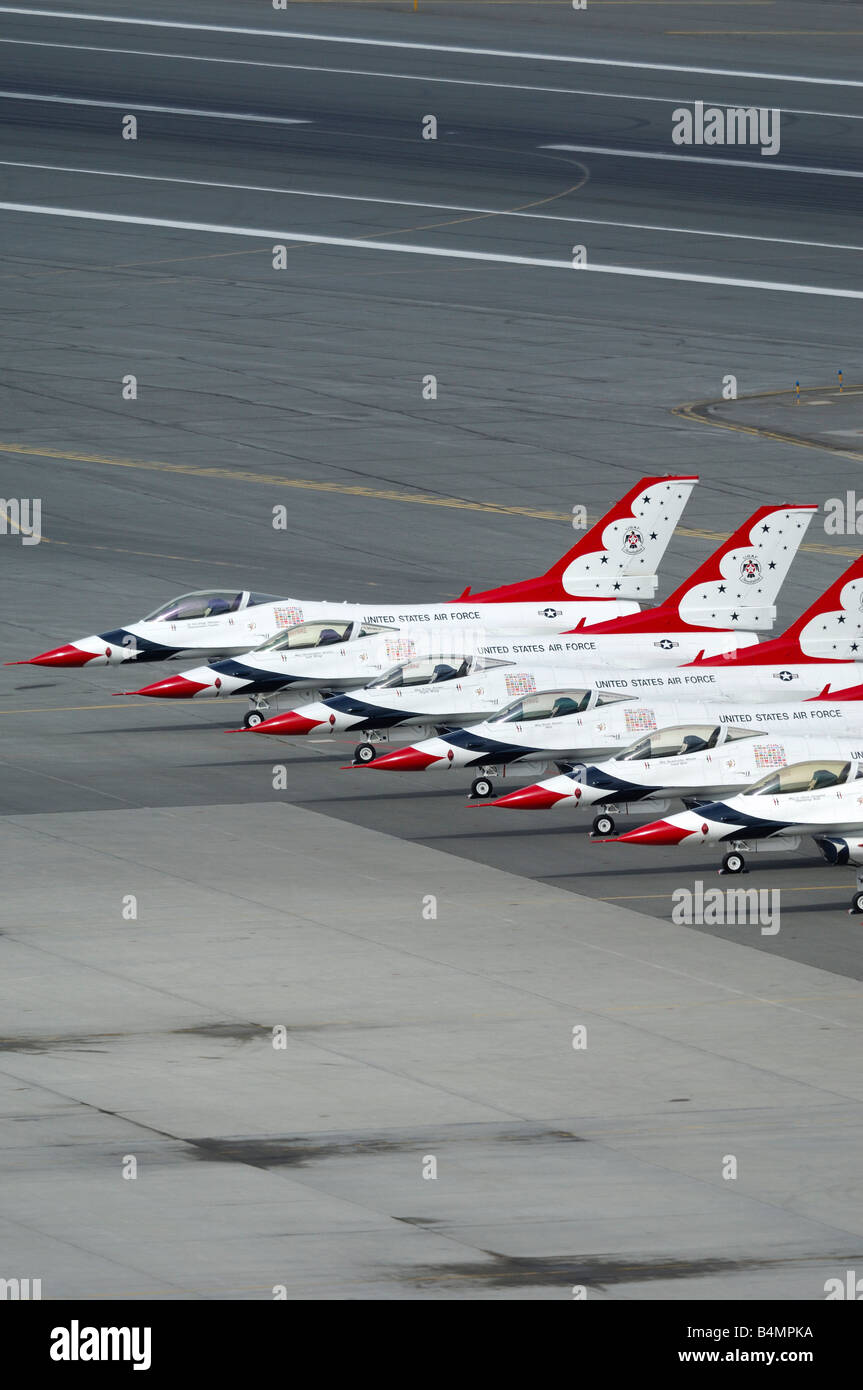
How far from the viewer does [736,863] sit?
57094 mm

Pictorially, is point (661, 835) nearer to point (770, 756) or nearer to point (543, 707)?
point (770, 756)

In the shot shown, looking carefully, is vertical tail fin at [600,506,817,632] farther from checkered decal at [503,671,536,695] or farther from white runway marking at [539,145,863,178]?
white runway marking at [539,145,863,178]

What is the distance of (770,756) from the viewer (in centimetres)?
5906

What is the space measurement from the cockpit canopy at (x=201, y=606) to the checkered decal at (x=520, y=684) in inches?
370

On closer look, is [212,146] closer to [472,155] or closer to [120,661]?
[472,155]

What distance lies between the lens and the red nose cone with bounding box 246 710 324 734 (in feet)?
216

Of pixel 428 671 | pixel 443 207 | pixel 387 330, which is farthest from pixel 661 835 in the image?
pixel 443 207

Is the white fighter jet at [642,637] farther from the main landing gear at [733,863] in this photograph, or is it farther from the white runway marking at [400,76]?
the white runway marking at [400,76]

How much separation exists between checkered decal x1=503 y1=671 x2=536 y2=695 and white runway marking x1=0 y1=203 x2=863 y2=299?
214 feet

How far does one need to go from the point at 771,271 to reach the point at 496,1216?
9796 centimetres

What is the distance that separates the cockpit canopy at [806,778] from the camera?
5688 centimetres

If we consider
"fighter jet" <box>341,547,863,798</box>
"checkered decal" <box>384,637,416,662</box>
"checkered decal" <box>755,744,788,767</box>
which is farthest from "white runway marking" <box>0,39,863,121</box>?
"checkered decal" <box>755,744,788,767</box>

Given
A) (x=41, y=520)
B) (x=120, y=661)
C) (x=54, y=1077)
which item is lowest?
(x=54, y=1077)
